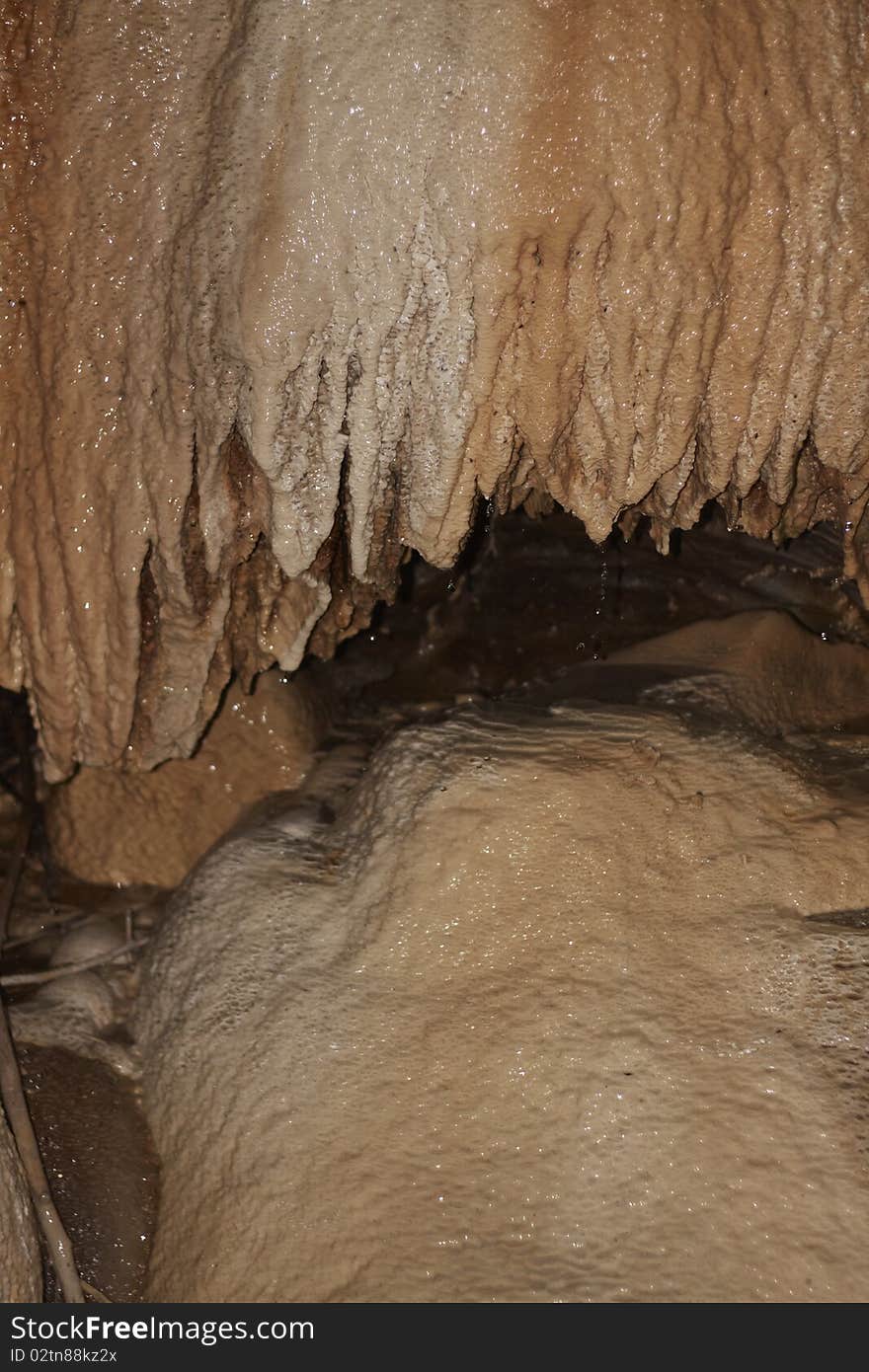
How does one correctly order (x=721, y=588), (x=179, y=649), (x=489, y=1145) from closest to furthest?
(x=489, y=1145)
(x=179, y=649)
(x=721, y=588)

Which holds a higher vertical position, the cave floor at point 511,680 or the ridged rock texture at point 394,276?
the ridged rock texture at point 394,276

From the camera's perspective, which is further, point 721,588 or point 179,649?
point 721,588

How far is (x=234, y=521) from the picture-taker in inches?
128

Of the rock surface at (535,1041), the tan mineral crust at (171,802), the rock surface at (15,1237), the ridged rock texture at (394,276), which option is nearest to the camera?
the rock surface at (535,1041)

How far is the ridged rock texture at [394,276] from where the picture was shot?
2760 millimetres

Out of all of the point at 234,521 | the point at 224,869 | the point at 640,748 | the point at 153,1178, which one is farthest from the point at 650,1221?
the point at 234,521

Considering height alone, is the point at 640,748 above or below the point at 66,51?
below

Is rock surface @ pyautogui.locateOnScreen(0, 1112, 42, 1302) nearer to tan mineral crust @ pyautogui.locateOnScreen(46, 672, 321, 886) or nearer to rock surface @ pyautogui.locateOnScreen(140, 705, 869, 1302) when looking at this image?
rock surface @ pyautogui.locateOnScreen(140, 705, 869, 1302)

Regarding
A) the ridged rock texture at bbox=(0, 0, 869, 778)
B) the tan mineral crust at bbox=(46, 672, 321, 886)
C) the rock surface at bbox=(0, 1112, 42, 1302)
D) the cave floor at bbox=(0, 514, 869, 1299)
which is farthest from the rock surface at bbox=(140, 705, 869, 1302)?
the tan mineral crust at bbox=(46, 672, 321, 886)

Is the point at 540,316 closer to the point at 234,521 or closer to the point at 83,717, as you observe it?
the point at 234,521

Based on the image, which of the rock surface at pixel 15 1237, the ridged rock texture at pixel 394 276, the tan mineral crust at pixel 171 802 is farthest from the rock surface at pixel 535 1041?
the tan mineral crust at pixel 171 802

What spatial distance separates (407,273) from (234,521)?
783 millimetres

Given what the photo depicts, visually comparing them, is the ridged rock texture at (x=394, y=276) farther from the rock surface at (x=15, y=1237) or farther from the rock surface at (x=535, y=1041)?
the rock surface at (x=15, y=1237)

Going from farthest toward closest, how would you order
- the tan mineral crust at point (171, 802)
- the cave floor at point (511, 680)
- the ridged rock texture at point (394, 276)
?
the tan mineral crust at point (171, 802)
the cave floor at point (511, 680)
the ridged rock texture at point (394, 276)
